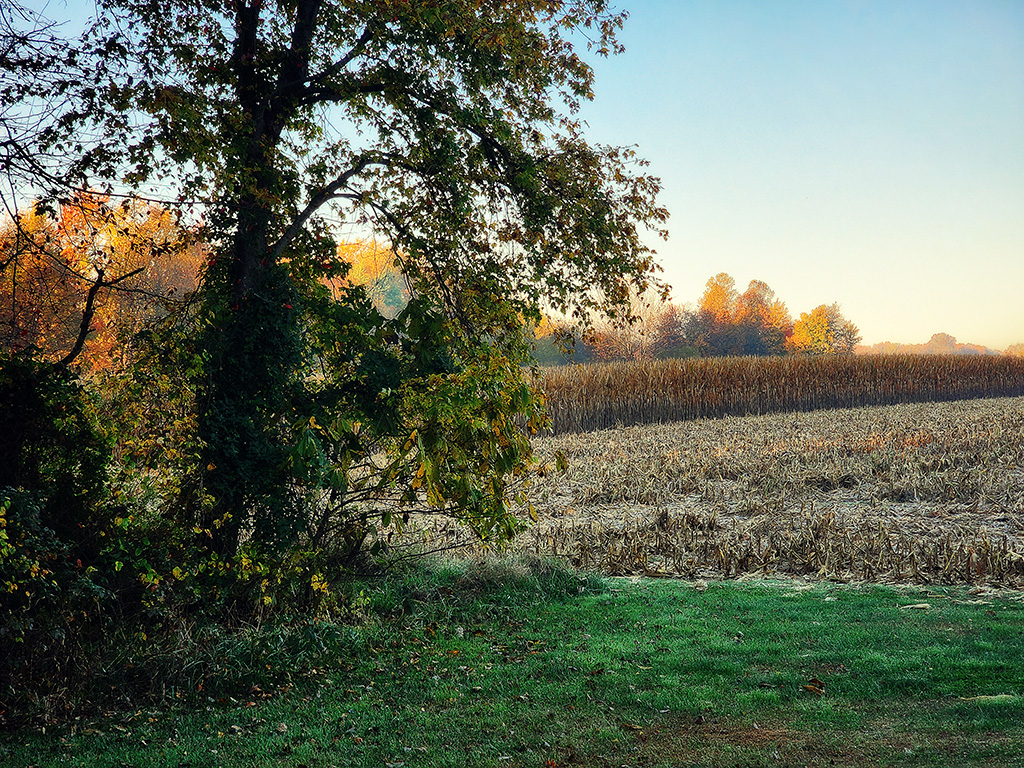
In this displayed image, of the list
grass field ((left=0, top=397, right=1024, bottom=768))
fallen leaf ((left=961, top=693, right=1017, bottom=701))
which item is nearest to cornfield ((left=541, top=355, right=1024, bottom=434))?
grass field ((left=0, top=397, right=1024, bottom=768))

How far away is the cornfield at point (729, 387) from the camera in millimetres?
26766

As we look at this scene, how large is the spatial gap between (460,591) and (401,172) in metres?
4.44

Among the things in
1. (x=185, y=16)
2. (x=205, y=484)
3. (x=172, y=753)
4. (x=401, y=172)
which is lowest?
(x=172, y=753)

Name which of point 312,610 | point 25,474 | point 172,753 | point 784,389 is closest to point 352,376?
point 312,610

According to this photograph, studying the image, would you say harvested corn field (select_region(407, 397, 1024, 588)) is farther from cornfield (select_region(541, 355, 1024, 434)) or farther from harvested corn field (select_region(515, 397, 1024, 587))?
cornfield (select_region(541, 355, 1024, 434))

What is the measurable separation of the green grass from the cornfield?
15608 mm

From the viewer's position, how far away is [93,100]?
603cm

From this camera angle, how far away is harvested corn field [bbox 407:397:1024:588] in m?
8.88

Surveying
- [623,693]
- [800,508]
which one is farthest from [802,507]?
[623,693]

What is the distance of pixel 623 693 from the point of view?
5672mm

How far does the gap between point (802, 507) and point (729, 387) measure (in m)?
18.6

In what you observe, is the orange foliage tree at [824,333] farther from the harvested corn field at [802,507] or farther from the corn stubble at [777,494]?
the harvested corn field at [802,507]

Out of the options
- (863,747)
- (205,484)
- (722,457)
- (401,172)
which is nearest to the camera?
(863,747)

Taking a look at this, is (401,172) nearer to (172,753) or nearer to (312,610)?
(312,610)
